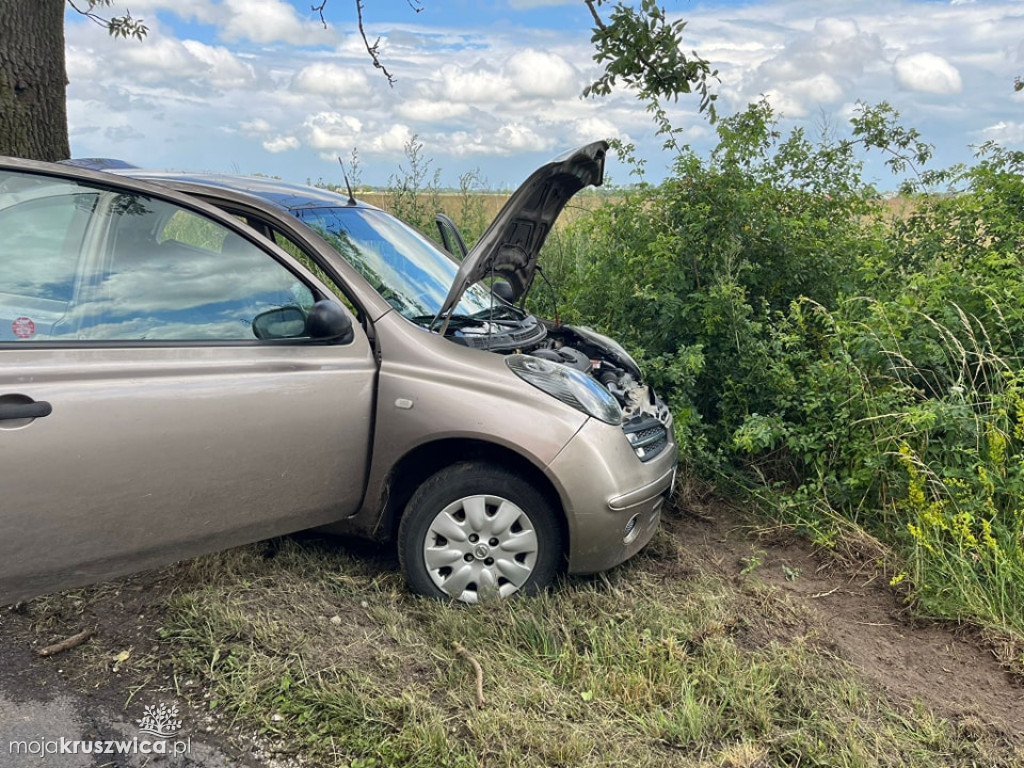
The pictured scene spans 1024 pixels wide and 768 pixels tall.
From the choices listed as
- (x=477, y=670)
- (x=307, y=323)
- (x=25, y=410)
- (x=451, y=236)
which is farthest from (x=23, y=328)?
(x=451, y=236)

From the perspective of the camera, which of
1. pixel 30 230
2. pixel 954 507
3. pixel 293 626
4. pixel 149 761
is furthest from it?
pixel 954 507

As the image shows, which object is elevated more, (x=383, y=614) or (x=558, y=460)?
(x=558, y=460)

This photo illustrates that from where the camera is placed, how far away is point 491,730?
2.58 metres

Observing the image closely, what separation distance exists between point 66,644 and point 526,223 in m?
3.06

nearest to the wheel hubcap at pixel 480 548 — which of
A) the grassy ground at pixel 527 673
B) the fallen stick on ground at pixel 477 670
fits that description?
the grassy ground at pixel 527 673

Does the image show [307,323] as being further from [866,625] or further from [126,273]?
[866,625]

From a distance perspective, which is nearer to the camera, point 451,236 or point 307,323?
point 307,323

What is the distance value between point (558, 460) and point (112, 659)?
1941mm

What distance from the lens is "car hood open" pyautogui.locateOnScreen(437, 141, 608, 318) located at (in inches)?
139

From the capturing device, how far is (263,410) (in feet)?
10.0

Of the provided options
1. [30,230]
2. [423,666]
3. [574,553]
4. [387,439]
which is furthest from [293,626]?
[30,230]

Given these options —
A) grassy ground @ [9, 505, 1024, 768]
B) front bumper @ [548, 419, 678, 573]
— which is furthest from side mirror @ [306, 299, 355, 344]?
grassy ground @ [9, 505, 1024, 768]

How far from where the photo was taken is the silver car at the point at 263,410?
274 centimetres

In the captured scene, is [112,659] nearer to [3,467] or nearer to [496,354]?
[3,467]
